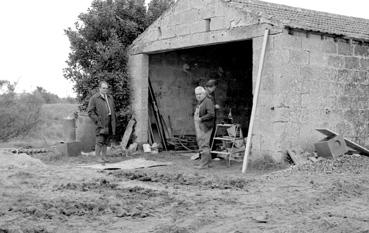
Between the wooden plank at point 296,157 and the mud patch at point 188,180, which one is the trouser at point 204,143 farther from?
the wooden plank at point 296,157

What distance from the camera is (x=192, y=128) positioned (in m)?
16.5

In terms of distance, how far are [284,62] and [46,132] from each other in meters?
15.9

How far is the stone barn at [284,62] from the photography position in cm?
1134

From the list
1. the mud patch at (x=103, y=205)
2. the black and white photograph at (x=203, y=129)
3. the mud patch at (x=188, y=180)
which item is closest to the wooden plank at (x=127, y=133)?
the black and white photograph at (x=203, y=129)

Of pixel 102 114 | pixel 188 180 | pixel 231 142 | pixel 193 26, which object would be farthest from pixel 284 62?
pixel 102 114

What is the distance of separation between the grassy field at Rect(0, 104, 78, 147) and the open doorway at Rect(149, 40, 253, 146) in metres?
3.20

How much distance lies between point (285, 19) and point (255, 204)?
527cm

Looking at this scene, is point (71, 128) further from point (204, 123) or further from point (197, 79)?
point (204, 123)

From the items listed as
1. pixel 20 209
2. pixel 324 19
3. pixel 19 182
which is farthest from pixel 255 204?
→ pixel 324 19

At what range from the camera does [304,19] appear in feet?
40.2

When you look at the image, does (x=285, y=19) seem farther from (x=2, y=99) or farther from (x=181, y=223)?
(x=2, y=99)

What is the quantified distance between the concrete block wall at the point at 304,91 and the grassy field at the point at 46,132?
7.69m

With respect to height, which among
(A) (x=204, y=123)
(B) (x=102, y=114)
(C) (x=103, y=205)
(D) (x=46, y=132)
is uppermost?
(B) (x=102, y=114)

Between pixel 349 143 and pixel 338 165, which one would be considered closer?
pixel 338 165
